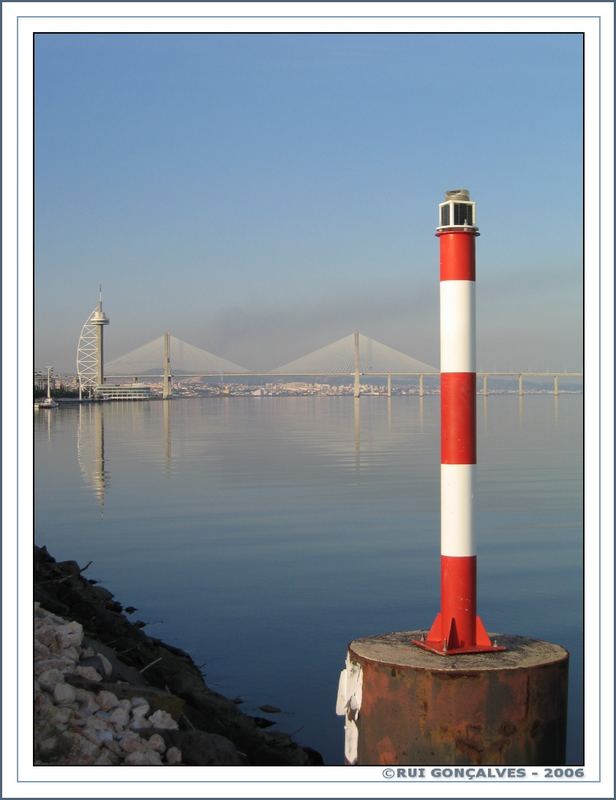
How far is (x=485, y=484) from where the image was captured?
15797 mm

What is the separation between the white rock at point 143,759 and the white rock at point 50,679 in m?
0.44

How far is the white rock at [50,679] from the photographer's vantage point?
Result: 4008mm

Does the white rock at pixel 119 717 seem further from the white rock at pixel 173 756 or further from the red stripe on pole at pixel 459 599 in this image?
the red stripe on pole at pixel 459 599

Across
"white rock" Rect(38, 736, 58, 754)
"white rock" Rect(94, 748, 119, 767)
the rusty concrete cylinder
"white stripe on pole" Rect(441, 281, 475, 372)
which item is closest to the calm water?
the rusty concrete cylinder

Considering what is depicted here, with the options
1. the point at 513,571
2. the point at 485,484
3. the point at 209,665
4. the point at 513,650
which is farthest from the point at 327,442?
the point at 513,650

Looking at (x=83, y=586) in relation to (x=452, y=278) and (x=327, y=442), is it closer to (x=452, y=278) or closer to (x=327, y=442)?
(x=452, y=278)

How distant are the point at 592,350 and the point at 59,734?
7.19ft

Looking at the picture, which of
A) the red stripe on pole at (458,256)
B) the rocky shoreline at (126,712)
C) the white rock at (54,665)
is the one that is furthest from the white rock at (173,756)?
the red stripe on pole at (458,256)

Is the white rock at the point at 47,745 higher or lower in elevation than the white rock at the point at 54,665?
lower

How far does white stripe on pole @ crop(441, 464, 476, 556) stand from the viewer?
4.03 metres

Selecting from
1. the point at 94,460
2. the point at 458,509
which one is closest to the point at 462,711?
the point at 458,509

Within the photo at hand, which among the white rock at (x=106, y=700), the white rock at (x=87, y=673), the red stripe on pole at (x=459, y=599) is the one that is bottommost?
the white rock at (x=106, y=700)

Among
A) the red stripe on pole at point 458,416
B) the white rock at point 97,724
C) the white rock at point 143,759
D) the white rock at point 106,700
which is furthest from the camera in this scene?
the white rock at point 106,700

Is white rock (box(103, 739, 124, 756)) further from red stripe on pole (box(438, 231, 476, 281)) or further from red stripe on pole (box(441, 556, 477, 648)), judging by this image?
red stripe on pole (box(438, 231, 476, 281))
